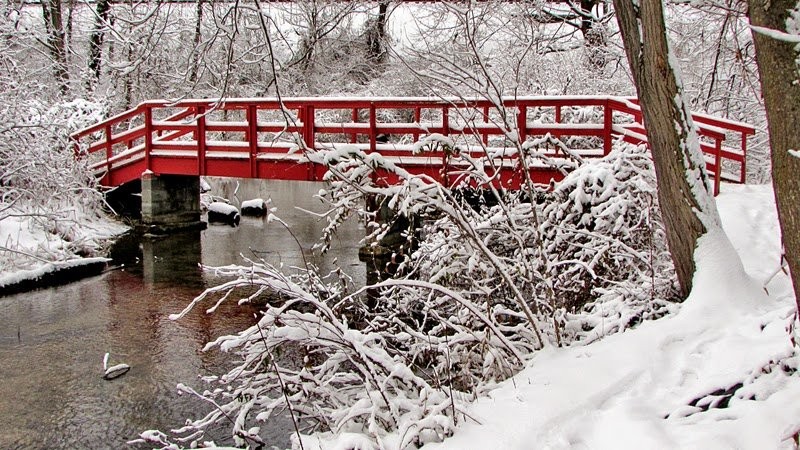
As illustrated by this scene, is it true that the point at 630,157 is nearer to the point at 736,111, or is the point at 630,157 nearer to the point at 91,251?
the point at 736,111

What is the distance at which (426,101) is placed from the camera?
11070mm

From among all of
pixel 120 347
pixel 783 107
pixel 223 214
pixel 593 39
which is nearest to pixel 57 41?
pixel 223 214

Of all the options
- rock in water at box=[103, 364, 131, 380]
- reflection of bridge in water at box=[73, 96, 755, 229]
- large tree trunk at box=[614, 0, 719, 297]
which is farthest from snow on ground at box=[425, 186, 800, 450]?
rock in water at box=[103, 364, 131, 380]

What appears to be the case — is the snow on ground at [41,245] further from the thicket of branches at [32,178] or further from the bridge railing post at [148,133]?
the bridge railing post at [148,133]

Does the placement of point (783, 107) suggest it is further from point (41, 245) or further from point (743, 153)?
point (41, 245)

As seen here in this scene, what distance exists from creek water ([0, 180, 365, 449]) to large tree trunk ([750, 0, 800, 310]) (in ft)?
7.90

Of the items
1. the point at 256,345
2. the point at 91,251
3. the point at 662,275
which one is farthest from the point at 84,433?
the point at 91,251

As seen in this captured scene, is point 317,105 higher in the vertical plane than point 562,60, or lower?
lower

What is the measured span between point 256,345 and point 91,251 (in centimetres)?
984

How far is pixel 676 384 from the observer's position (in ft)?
12.9

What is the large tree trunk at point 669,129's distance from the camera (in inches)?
197

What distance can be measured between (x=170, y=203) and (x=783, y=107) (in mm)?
14833

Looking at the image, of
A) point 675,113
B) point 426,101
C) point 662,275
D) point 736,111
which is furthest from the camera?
point 736,111

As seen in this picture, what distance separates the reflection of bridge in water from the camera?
10.2 m
